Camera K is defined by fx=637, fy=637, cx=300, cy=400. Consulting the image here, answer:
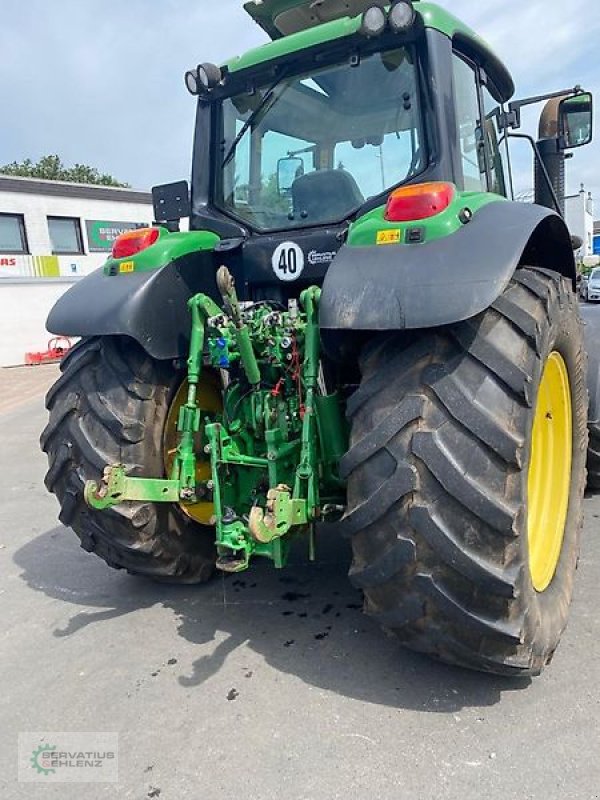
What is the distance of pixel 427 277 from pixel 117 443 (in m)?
1.48

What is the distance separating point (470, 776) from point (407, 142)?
2316mm

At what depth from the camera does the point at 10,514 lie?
468cm

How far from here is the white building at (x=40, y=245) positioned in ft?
52.8

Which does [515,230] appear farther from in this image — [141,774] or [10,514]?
[10,514]

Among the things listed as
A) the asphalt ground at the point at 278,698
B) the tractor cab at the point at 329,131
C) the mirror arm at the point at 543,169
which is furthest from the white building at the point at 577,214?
the asphalt ground at the point at 278,698

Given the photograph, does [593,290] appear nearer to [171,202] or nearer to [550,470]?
[550,470]

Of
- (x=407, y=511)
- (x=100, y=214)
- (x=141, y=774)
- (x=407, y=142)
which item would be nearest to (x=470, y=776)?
(x=407, y=511)

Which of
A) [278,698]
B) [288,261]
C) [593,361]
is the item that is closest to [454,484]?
[278,698]

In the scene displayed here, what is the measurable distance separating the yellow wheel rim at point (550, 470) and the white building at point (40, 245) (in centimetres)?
1581

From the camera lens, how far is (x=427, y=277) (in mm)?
1945

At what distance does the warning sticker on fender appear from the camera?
2.10 m

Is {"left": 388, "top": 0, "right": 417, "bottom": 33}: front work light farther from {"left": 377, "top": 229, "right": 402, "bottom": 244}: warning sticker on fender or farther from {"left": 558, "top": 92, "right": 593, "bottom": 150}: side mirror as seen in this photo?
{"left": 558, "top": 92, "right": 593, "bottom": 150}: side mirror

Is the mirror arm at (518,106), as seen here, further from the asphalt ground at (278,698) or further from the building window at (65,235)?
the building window at (65,235)

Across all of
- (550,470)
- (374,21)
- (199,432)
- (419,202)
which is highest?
(374,21)
